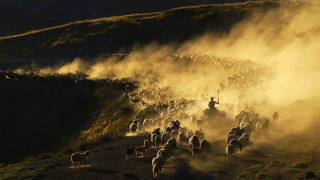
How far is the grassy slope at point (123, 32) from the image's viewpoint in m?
106

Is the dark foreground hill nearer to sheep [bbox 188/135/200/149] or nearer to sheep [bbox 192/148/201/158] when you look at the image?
sheep [bbox 188/135/200/149]

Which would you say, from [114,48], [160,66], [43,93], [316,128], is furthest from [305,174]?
[114,48]

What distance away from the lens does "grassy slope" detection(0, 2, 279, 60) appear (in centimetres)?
10650

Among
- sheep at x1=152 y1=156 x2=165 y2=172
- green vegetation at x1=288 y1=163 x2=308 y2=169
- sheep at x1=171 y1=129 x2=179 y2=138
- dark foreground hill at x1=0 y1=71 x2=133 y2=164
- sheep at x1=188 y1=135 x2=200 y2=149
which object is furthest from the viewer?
dark foreground hill at x1=0 y1=71 x2=133 y2=164

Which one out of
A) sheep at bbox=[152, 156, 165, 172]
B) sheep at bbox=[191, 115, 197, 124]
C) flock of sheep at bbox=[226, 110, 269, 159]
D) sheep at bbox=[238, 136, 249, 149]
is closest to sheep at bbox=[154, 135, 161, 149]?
flock of sheep at bbox=[226, 110, 269, 159]

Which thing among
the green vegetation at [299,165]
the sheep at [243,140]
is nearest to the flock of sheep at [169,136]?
the sheep at [243,140]

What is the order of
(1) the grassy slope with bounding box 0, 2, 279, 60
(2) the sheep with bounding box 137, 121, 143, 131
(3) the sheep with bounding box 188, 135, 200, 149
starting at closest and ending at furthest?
(3) the sheep with bounding box 188, 135, 200, 149 < (2) the sheep with bounding box 137, 121, 143, 131 < (1) the grassy slope with bounding box 0, 2, 279, 60

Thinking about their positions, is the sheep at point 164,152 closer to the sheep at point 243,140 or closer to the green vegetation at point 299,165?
the sheep at point 243,140

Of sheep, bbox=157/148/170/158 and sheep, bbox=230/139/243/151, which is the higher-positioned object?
sheep, bbox=230/139/243/151

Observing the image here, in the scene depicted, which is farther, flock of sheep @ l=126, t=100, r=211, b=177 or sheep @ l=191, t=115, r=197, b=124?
sheep @ l=191, t=115, r=197, b=124

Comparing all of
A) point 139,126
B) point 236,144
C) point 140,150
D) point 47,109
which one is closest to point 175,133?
point 140,150

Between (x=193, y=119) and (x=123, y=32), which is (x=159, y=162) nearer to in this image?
(x=193, y=119)

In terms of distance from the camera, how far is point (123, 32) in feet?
370

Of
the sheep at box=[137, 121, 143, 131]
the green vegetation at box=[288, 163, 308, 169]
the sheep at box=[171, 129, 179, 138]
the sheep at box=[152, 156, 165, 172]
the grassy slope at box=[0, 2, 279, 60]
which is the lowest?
the green vegetation at box=[288, 163, 308, 169]
